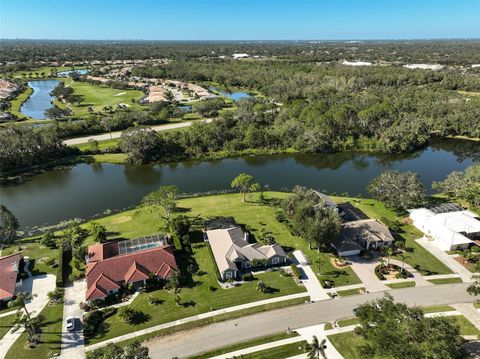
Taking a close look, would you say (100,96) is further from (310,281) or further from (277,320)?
(277,320)

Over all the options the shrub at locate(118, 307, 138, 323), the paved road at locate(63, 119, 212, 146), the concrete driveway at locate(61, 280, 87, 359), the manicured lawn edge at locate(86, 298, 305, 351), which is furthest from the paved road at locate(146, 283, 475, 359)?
the paved road at locate(63, 119, 212, 146)

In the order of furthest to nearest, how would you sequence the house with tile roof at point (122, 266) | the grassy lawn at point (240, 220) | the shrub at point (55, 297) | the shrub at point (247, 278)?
the grassy lawn at point (240, 220), the shrub at point (247, 278), the house with tile roof at point (122, 266), the shrub at point (55, 297)

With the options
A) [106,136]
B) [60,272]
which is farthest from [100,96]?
[60,272]

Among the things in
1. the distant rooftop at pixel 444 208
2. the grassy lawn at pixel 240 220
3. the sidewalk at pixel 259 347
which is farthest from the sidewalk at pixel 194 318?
the distant rooftop at pixel 444 208

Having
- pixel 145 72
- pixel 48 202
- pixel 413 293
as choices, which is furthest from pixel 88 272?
pixel 145 72

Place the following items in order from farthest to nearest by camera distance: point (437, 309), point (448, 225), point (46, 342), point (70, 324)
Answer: point (448, 225) < point (437, 309) < point (70, 324) < point (46, 342)

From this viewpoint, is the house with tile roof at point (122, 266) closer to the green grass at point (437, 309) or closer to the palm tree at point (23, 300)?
the palm tree at point (23, 300)

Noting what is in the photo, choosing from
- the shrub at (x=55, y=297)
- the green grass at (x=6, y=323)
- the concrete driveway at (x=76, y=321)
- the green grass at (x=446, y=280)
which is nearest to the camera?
the concrete driveway at (x=76, y=321)

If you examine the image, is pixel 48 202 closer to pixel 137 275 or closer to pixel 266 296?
pixel 137 275
